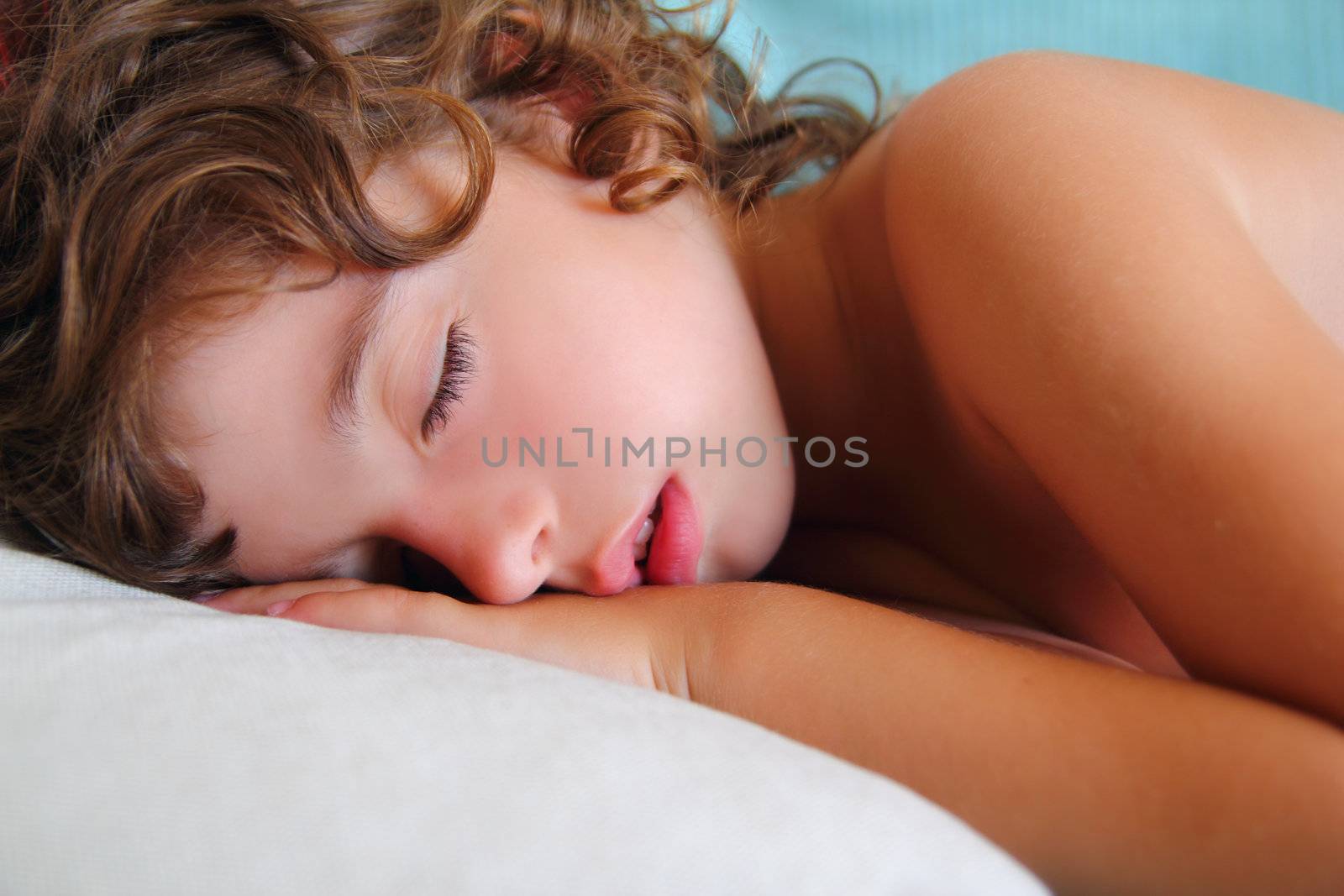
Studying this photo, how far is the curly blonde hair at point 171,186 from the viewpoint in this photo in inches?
25.8

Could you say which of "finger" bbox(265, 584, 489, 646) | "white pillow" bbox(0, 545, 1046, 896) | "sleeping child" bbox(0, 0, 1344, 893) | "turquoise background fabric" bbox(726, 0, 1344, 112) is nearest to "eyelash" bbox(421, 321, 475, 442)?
"sleeping child" bbox(0, 0, 1344, 893)

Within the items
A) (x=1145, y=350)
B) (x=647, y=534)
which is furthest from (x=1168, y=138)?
(x=647, y=534)

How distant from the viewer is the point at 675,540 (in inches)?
29.8

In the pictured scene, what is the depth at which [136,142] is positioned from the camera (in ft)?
2.24

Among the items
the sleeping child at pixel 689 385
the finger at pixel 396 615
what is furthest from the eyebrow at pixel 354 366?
the finger at pixel 396 615

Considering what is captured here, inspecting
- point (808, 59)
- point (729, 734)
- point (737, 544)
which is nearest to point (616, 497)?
point (737, 544)

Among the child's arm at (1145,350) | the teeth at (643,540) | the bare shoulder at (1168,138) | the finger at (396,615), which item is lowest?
the finger at (396,615)

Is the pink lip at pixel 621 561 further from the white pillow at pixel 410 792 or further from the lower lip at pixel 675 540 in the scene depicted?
the white pillow at pixel 410 792

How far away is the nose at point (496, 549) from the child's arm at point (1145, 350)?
0.32 meters

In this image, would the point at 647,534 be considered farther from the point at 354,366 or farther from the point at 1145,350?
the point at 1145,350

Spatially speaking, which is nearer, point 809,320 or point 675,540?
point 675,540

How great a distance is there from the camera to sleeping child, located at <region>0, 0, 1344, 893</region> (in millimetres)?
504

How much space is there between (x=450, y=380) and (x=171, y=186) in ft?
0.72

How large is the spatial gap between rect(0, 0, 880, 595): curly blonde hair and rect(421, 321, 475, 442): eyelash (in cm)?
6
